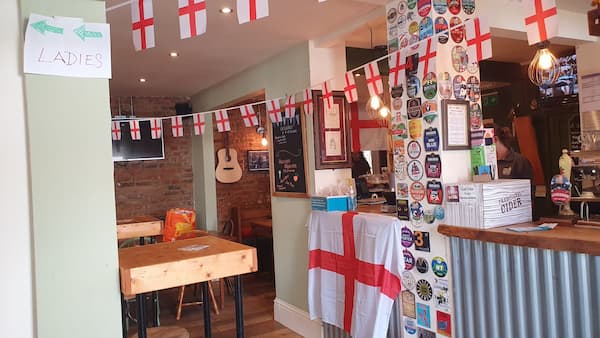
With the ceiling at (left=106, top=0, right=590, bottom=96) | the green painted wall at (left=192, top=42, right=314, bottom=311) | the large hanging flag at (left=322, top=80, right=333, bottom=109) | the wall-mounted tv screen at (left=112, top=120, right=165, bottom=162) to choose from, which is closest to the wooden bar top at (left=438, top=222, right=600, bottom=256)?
the large hanging flag at (left=322, top=80, right=333, bottom=109)

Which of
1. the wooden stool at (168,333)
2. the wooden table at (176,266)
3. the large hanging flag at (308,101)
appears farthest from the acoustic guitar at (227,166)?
the wooden table at (176,266)

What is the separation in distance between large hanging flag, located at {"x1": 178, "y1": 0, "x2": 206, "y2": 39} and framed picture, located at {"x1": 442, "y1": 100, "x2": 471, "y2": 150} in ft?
4.65

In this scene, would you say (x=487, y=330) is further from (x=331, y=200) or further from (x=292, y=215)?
(x=292, y=215)

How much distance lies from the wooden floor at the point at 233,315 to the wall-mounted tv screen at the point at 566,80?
409cm

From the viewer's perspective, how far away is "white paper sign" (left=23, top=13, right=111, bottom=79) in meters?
1.85

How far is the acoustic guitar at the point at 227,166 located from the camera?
637 centimetres

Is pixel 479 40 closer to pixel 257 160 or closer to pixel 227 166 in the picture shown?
pixel 227 166

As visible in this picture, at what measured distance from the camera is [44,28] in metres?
1.86

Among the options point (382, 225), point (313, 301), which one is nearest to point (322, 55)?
point (382, 225)

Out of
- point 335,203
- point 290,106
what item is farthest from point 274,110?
point 335,203

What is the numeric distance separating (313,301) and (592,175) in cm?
205

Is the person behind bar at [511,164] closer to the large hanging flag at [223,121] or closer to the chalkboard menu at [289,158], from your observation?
the chalkboard menu at [289,158]

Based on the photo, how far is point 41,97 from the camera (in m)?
1.87

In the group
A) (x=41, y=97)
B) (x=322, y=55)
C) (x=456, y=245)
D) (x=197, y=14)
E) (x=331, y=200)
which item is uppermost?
(x=322, y=55)
